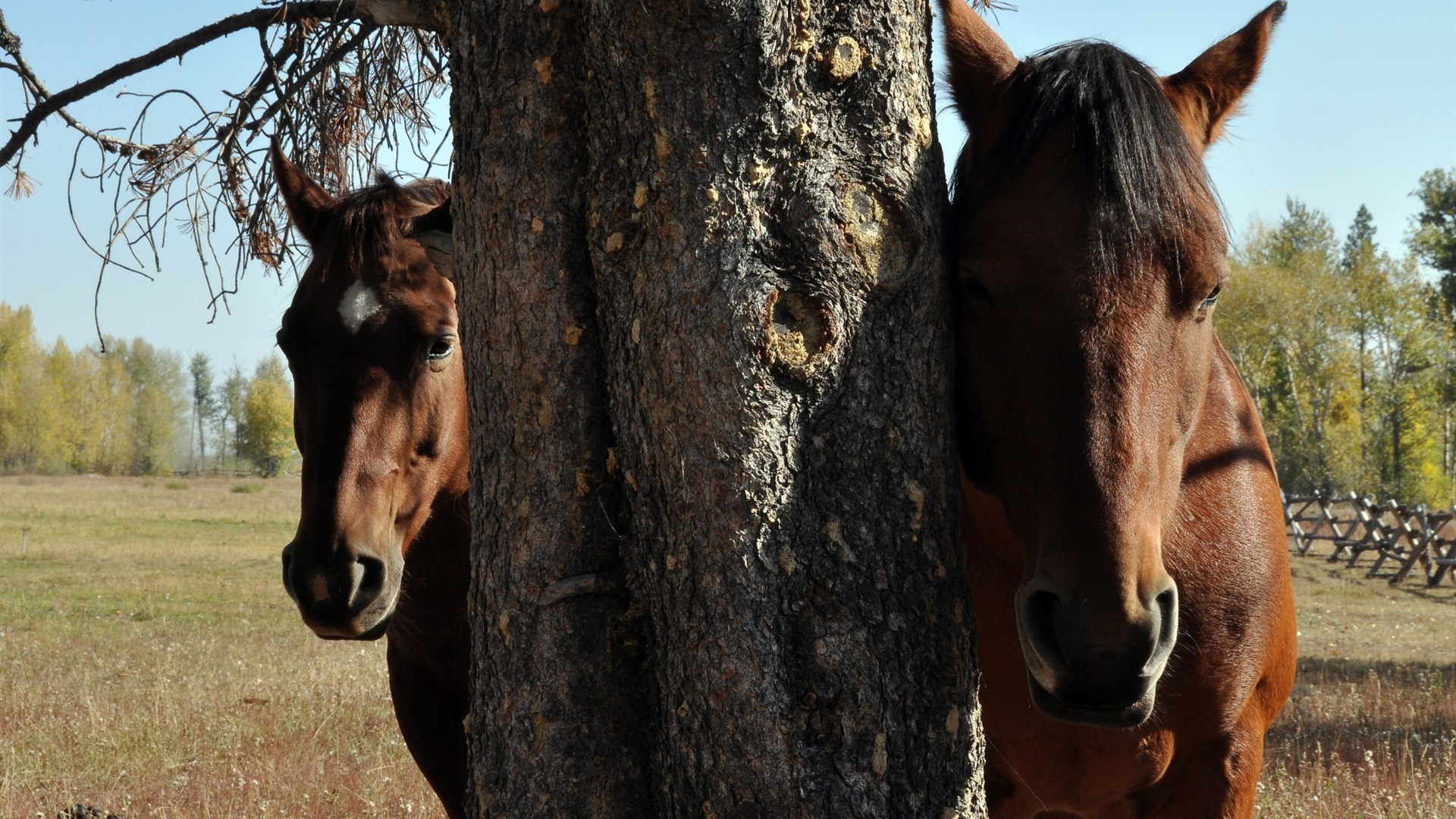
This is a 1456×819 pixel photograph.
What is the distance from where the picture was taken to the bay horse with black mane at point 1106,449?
70.1 inches

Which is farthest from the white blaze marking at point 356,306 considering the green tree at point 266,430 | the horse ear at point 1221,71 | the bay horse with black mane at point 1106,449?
the green tree at point 266,430

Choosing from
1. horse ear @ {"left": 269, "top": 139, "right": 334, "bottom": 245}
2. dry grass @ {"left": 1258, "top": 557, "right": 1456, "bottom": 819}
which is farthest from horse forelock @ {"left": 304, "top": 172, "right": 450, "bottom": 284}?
dry grass @ {"left": 1258, "top": 557, "right": 1456, "bottom": 819}

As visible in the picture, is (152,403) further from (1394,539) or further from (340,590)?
(340,590)

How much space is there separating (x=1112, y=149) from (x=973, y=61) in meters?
0.56

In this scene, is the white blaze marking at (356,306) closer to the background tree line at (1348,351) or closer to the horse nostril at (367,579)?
the horse nostril at (367,579)

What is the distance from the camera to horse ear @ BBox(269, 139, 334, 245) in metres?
3.53

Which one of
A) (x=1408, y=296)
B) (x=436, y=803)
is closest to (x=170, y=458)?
(x=1408, y=296)

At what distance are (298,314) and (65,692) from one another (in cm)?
550

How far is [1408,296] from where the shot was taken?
38.5 m

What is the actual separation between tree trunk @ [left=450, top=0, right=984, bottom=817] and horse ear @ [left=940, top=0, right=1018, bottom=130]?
0.52 metres

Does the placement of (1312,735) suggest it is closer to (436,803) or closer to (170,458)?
(436,803)

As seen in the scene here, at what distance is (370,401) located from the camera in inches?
117

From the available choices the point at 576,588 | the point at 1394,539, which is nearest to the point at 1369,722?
the point at 576,588

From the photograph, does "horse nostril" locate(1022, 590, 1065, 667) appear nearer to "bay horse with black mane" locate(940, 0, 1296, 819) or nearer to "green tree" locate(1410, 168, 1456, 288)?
"bay horse with black mane" locate(940, 0, 1296, 819)
